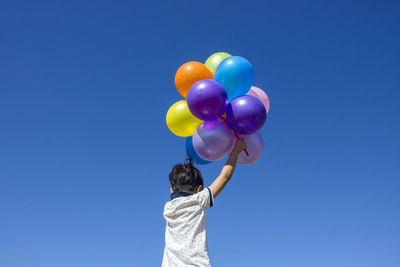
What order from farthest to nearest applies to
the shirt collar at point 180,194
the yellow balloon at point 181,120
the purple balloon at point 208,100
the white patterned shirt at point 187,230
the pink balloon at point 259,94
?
the pink balloon at point 259,94, the yellow balloon at point 181,120, the purple balloon at point 208,100, the shirt collar at point 180,194, the white patterned shirt at point 187,230

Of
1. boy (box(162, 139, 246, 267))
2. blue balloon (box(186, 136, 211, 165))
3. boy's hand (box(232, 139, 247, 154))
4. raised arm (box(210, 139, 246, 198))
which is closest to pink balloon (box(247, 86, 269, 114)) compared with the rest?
boy's hand (box(232, 139, 247, 154))

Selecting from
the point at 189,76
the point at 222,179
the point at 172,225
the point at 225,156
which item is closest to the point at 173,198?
the point at 172,225

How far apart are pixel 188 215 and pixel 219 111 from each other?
4.54 feet

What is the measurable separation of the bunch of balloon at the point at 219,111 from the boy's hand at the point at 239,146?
0.22ft

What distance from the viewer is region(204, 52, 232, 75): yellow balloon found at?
5.73 m

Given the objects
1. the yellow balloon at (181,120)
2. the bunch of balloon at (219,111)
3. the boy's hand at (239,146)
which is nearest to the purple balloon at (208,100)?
the bunch of balloon at (219,111)

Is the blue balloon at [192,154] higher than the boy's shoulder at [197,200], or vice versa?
the blue balloon at [192,154]

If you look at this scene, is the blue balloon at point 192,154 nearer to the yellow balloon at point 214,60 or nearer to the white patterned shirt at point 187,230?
the yellow balloon at point 214,60

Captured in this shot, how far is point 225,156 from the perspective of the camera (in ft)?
16.1

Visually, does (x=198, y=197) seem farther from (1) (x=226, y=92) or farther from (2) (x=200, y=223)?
(1) (x=226, y=92)

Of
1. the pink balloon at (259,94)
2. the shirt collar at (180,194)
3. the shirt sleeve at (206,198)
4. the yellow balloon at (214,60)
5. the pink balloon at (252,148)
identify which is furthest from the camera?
the yellow balloon at (214,60)

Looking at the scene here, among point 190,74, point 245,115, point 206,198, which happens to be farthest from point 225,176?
point 190,74

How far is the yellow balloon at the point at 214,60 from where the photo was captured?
5730mm

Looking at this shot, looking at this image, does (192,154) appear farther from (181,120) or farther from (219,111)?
(219,111)
